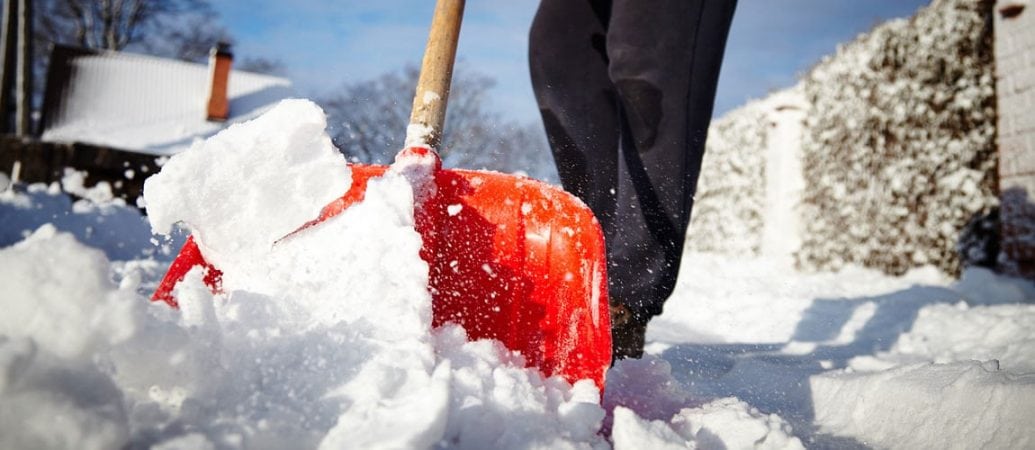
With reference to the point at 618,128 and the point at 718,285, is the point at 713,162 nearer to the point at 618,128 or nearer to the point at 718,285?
the point at 718,285

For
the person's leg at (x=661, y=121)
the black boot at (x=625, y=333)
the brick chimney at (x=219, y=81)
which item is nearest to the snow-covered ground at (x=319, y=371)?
the black boot at (x=625, y=333)

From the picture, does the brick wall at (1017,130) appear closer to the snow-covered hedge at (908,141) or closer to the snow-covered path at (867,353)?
the snow-covered hedge at (908,141)

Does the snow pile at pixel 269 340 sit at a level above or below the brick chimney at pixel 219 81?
below

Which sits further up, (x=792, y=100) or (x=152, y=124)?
(x=792, y=100)

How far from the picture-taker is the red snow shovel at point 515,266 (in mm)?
992

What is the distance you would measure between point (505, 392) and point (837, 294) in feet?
11.7

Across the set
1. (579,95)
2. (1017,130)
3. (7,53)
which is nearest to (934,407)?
(579,95)

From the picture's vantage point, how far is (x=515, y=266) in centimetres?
104

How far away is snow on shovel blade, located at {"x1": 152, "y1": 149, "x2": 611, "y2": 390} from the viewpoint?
3.26ft

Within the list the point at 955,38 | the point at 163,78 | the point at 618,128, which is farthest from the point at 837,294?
the point at 163,78

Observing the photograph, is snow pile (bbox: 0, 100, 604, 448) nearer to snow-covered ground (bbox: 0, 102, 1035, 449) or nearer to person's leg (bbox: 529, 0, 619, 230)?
snow-covered ground (bbox: 0, 102, 1035, 449)

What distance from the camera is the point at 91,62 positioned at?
49.6ft

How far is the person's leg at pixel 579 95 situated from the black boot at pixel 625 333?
0.41 m

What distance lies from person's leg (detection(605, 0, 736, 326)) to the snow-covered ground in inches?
8.5
